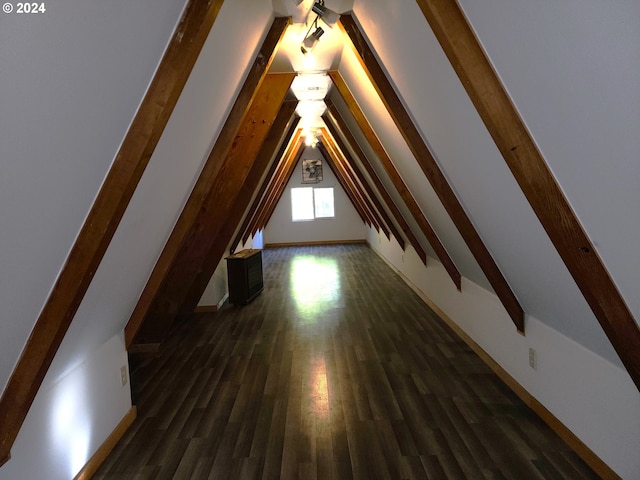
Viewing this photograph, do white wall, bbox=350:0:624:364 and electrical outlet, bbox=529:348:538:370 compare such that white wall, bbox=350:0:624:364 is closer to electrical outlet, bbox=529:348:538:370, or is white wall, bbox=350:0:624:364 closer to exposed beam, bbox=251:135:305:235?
electrical outlet, bbox=529:348:538:370

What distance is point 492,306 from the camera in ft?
12.5

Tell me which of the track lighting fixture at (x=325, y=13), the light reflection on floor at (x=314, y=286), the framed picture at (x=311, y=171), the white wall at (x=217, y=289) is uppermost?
the track lighting fixture at (x=325, y=13)

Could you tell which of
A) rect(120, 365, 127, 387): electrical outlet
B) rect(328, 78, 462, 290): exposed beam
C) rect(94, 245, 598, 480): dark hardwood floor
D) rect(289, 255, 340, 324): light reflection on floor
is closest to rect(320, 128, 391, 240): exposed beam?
rect(289, 255, 340, 324): light reflection on floor

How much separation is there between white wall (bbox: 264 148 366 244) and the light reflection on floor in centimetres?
280

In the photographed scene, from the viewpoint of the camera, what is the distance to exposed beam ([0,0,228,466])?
66.7 inches

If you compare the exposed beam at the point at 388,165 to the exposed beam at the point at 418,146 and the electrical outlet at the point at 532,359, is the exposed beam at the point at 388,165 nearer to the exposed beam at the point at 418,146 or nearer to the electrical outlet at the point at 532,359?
the exposed beam at the point at 418,146

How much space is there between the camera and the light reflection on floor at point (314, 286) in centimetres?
610

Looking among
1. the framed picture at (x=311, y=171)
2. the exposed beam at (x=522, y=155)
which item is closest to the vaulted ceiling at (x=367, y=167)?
the exposed beam at (x=522, y=155)

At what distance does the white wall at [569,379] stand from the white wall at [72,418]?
115 inches

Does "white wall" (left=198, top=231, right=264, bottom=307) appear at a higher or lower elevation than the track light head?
lower

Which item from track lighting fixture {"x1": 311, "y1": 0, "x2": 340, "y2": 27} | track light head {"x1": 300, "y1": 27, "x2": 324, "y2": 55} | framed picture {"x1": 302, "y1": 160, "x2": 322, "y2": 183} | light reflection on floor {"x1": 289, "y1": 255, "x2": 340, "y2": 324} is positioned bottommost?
light reflection on floor {"x1": 289, "y1": 255, "x2": 340, "y2": 324}

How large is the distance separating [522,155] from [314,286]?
20.3 feet

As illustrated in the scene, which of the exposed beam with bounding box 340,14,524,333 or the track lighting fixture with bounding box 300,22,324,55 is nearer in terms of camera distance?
the exposed beam with bounding box 340,14,524,333

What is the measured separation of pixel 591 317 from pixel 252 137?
3220 mm
